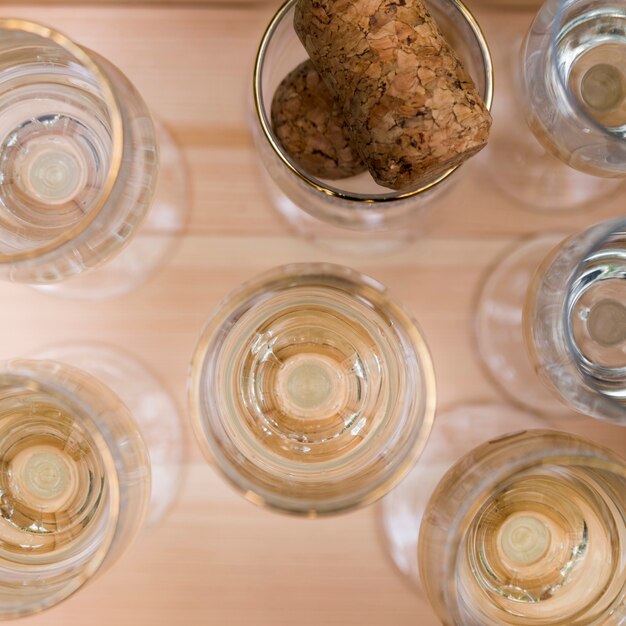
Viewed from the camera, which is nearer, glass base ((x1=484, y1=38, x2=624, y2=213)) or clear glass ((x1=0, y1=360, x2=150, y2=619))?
clear glass ((x1=0, y1=360, x2=150, y2=619))

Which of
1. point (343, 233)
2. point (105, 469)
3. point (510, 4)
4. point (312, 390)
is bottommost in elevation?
point (105, 469)

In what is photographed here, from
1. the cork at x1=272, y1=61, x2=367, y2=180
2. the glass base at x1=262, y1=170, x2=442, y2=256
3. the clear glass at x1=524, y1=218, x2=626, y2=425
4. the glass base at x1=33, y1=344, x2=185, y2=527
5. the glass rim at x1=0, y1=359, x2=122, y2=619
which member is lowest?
the glass rim at x1=0, y1=359, x2=122, y2=619

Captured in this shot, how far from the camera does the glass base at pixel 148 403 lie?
2.07ft

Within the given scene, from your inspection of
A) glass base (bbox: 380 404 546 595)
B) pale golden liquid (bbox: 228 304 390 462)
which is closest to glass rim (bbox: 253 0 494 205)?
pale golden liquid (bbox: 228 304 390 462)

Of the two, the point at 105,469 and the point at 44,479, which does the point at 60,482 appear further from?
the point at 105,469

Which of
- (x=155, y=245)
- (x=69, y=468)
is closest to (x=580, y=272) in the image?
(x=155, y=245)

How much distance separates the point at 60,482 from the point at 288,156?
0.36 meters

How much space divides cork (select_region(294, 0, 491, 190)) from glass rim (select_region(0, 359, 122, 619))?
12.1 inches

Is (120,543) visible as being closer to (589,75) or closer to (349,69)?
(349,69)

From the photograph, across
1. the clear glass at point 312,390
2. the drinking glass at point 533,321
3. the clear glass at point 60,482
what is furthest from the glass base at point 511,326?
the clear glass at point 60,482

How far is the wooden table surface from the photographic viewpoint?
63cm

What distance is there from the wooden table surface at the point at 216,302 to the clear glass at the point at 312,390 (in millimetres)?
57

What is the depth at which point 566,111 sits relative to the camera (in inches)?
21.9

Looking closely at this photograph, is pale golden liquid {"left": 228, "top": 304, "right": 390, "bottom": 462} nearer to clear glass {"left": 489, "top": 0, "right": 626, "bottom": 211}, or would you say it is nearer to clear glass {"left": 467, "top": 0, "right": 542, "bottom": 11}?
clear glass {"left": 489, "top": 0, "right": 626, "bottom": 211}
